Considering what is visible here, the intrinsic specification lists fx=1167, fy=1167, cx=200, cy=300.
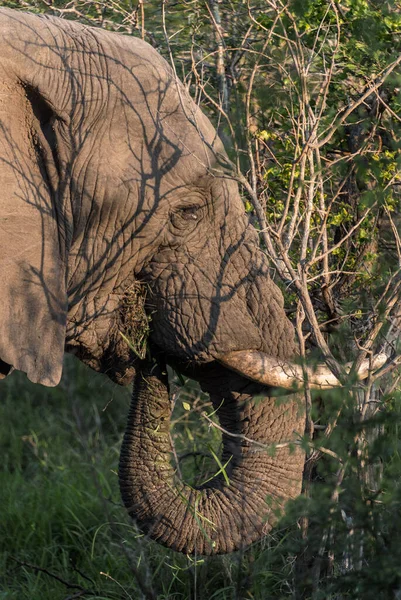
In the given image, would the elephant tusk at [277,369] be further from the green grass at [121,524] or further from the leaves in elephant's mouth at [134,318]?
the leaves in elephant's mouth at [134,318]

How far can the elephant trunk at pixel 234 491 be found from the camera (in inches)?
137

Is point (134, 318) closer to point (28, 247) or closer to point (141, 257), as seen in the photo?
point (141, 257)

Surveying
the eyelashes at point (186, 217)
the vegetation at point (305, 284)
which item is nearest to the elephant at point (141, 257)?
the eyelashes at point (186, 217)

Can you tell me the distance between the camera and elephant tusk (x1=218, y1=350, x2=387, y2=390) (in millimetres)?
3240

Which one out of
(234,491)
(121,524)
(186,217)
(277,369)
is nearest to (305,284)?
(277,369)

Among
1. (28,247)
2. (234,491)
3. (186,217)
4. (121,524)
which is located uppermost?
(186,217)

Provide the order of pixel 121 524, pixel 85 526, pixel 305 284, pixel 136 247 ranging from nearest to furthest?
pixel 305 284, pixel 136 247, pixel 121 524, pixel 85 526

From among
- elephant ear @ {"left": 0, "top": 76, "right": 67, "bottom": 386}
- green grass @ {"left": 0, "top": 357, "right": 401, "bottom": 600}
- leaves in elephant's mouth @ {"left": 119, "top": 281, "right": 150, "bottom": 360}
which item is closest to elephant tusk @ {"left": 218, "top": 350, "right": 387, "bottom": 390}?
green grass @ {"left": 0, "top": 357, "right": 401, "bottom": 600}

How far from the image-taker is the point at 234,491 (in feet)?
11.6

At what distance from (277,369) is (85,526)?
5.40ft

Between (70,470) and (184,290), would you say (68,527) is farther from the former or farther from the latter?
(184,290)

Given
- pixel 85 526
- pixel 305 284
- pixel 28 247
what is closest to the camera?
pixel 305 284

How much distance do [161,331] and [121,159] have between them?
53cm

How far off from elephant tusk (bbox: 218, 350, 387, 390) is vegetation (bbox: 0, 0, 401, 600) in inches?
2.3
